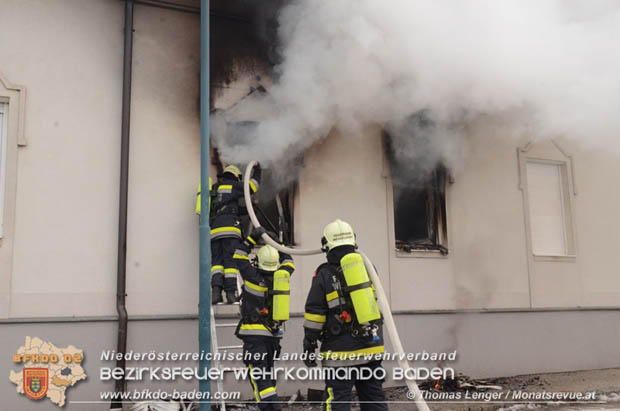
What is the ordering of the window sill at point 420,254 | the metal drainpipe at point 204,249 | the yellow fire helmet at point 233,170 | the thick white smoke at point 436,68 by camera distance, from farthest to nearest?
1. the window sill at point 420,254
2. the thick white smoke at point 436,68
3. the yellow fire helmet at point 233,170
4. the metal drainpipe at point 204,249

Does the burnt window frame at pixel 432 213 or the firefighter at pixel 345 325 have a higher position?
the burnt window frame at pixel 432 213

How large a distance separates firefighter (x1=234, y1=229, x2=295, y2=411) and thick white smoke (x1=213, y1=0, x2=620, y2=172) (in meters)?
2.13

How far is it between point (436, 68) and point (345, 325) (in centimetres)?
450

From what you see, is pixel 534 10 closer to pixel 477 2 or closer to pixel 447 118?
pixel 477 2

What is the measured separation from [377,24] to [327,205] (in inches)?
100

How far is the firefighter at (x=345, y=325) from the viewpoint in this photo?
4.95m

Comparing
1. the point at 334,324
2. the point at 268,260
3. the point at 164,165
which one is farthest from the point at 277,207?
the point at 334,324

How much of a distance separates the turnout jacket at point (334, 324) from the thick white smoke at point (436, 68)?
120 inches

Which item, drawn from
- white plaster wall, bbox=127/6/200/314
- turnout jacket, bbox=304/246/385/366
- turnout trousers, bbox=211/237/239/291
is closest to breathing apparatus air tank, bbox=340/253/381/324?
turnout jacket, bbox=304/246/385/366

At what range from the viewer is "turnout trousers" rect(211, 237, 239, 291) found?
679 cm

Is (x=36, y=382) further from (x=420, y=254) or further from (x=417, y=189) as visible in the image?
(x=417, y=189)

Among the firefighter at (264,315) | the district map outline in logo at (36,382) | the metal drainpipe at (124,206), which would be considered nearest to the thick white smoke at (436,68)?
the metal drainpipe at (124,206)

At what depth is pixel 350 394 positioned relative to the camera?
502cm

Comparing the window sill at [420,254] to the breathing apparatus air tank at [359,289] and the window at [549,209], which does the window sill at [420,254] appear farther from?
the breathing apparatus air tank at [359,289]
